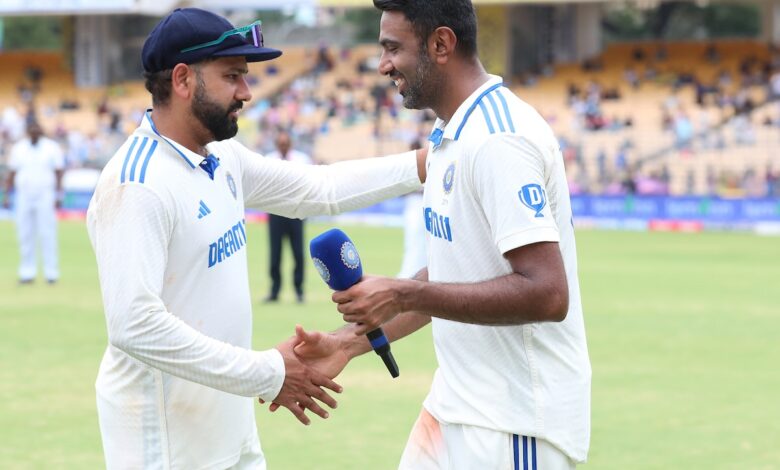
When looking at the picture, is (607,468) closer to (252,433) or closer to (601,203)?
(252,433)

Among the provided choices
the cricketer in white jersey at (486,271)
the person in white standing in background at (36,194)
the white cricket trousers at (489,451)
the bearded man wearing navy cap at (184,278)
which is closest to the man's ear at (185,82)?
the bearded man wearing navy cap at (184,278)

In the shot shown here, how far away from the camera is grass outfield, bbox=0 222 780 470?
8.62 meters

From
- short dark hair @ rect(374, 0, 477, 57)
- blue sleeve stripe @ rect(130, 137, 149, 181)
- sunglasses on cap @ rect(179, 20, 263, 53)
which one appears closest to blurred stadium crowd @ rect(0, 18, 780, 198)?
sunglasses on cap @ rect(179, 20, 263, 53)

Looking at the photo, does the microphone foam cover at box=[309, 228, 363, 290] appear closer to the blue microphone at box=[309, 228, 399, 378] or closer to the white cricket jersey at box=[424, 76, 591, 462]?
the blue microphone at box=[309, 228, 399, 378]

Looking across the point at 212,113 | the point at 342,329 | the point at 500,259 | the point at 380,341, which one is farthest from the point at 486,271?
the point at 212,113

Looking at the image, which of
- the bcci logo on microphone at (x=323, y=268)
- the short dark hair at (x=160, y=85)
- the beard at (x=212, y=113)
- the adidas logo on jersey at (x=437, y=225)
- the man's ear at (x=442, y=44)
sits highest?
the man's ear at (x=442, y=44)

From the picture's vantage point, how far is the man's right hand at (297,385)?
4.53m

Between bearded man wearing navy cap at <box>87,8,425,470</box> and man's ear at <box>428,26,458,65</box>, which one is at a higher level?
man's ear at <box>428,26,458,65</box>

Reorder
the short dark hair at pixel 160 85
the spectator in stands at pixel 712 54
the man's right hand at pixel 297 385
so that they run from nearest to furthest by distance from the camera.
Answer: the man's right hand at pixel 297 385, the short dark hair at pixel 160 85, the spectator in stands at pixel 712 54

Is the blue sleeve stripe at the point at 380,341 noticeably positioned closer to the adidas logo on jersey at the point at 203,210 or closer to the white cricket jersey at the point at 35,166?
the adidas logo on jersey at the point at 203,210

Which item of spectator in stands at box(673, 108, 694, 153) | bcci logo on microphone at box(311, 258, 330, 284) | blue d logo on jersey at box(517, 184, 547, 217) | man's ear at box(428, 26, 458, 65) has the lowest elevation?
spectator in stands at box(673, 108, 694, 153)

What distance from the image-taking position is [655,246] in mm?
26766

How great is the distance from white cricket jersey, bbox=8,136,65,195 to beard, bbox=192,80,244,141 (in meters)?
14.8

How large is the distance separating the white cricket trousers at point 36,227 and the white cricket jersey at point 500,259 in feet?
50.4
